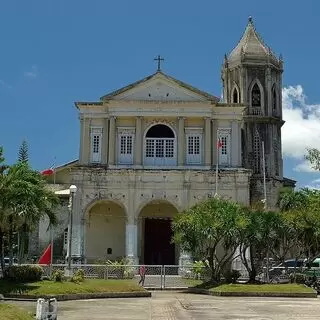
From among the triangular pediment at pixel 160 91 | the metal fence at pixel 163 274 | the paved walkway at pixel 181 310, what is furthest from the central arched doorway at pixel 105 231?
the paved walkway at pixel 181 310

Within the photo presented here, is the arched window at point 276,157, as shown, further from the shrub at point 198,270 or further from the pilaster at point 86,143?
the shrub at point 198,270

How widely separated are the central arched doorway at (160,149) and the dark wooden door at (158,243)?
4.90 m

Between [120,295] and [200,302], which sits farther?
[120,295]

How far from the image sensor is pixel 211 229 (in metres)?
31.4

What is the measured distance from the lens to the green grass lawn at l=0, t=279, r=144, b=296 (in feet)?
80.1

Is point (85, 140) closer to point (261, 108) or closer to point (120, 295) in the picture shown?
point (261, 108)

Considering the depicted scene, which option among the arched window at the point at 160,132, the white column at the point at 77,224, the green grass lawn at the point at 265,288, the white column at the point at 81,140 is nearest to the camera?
the green grass lawn at the point at 265,288

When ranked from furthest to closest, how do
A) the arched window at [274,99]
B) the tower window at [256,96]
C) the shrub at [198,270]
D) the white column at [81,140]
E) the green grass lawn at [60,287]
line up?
the arched window at [274,99]
the tower window at [256,96]
the white column at [81,140]
the shrub at [198,270]
the green grass lawn at [60,287]

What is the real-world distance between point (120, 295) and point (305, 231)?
40.9 ft

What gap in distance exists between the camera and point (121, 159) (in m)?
45.6

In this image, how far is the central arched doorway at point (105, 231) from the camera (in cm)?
4519

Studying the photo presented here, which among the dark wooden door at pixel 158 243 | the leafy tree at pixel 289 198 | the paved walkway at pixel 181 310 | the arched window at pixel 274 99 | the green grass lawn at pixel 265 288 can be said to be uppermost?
the arched window at pixel 274 99

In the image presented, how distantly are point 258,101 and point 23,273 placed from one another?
3361 cm

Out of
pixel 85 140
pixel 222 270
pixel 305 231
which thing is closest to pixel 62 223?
pixel 85 140
